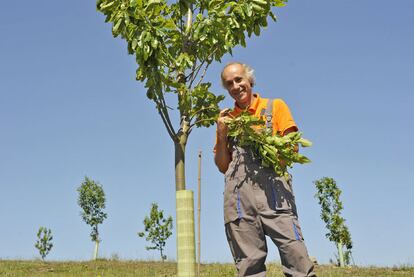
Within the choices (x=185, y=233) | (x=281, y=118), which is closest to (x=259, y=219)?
→ (x=185, y=233)

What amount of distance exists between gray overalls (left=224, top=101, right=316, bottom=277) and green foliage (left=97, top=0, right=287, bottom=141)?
41.4 inches

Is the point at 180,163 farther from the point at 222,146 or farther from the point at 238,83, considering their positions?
the point at 238,83

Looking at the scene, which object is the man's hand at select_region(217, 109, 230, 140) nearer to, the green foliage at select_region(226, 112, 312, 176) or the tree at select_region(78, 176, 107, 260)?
the green foliage at select_region(226, 112, 312, 176)

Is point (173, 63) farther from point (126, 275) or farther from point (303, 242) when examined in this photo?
point (126, 275)

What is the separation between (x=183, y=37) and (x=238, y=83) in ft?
4.00

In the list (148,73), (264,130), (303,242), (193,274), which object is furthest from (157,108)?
(303,242)

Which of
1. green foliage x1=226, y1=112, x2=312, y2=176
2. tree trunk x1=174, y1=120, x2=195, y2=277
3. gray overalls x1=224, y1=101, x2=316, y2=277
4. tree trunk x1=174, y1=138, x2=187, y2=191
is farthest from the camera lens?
tree trunk x1=174, y1=138, x2=187, y2=191

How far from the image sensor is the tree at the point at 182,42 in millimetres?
4164

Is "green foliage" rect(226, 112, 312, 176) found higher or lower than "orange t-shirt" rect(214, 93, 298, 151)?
lower

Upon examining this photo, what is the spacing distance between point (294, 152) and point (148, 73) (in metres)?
1.62

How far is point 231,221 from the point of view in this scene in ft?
12.4

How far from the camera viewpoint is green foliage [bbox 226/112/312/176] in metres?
3.70

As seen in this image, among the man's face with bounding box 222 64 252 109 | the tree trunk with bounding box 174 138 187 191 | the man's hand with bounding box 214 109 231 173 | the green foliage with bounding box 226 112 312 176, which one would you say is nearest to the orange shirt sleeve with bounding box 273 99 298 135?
the green foliage with bounding box 226 112 312 176

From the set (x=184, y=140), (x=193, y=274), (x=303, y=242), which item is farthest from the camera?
(x=184, y=140)
